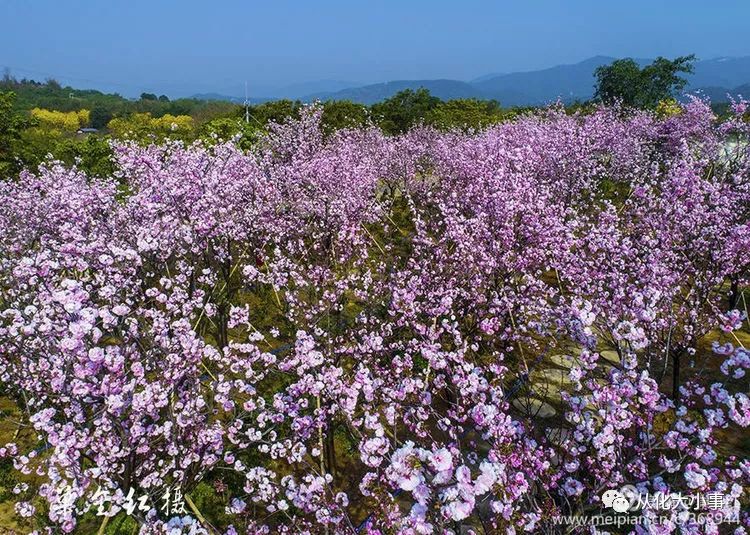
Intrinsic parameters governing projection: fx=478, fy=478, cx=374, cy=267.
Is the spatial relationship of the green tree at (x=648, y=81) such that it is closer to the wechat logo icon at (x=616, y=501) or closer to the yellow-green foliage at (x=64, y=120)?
the wechat logo icon at (x=616, y=501)

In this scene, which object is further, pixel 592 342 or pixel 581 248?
pixel 581 248

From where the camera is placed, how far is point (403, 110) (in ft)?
144

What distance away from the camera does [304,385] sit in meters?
6.77

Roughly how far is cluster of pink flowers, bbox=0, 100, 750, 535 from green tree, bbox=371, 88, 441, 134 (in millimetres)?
22989

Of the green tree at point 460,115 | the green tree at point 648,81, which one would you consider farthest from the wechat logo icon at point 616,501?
the green tree at point 648,81

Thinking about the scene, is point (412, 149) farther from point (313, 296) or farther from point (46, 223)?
point (46, 223)

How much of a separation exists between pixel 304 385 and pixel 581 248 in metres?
7.63

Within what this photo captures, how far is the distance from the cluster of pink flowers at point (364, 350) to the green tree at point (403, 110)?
2299 centimetres

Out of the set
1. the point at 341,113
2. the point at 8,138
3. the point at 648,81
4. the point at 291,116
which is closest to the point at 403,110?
the point at 341,113

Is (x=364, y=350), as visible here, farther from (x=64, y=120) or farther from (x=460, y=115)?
(x=64, y=120)

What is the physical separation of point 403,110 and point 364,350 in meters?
39.1

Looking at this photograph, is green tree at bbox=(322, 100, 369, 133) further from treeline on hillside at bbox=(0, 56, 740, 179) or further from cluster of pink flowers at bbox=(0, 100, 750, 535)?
cluster of pink flowers at bbox=(0, 100, 750, 535)

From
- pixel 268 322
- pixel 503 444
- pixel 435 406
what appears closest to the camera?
pixel 503 444

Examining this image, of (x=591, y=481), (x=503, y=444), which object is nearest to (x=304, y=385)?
(x=503, y=444)
